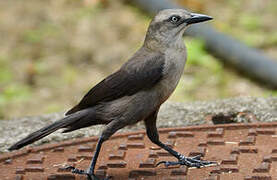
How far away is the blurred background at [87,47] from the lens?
6.98 meters

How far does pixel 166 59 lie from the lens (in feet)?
11.9

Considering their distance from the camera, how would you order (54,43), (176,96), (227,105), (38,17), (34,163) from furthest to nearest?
(38,17)
(54,43)
(176,96)
(227,105)
(34,163)

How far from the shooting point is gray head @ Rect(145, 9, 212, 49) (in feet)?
12.2

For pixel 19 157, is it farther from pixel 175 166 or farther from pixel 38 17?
pixel 38 17

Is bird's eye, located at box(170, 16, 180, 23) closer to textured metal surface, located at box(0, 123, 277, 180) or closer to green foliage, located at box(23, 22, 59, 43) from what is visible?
textured metal surface, located at box(0, 123, 277, 180)

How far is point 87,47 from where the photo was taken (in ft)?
26.3

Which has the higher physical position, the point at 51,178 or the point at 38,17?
the point at 38,17

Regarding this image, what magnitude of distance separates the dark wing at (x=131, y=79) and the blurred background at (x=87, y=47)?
299cm

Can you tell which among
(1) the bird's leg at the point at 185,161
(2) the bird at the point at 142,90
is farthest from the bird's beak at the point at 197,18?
(1) the bird's leg at the point at 185,161

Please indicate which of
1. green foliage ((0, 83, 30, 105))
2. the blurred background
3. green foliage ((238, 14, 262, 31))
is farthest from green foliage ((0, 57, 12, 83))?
green foliage ((238, 14, 262, 31))

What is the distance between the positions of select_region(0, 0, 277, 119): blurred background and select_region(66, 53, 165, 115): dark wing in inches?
118

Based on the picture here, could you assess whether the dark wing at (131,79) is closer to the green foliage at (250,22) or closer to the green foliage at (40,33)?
the green foliage at (40,33)

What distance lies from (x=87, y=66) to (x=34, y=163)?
3684mm

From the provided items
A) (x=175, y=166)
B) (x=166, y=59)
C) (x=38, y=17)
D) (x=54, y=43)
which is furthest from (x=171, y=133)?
(x=38, y=17)
